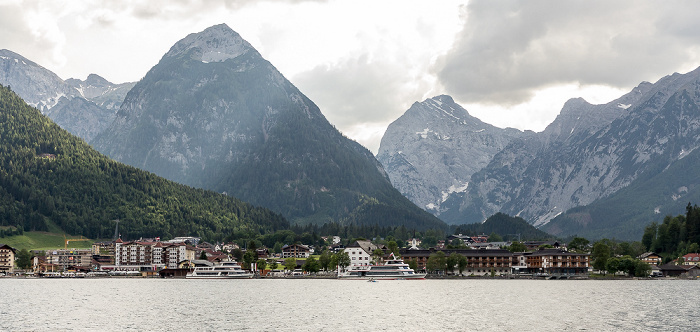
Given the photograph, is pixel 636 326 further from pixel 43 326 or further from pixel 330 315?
pixel 43 326

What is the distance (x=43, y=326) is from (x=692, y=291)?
127 m

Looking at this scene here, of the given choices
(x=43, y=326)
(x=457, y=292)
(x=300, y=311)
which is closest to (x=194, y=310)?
(x=300, y=311)

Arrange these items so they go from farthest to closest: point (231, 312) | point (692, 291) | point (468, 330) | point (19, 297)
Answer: point (692, 291), point (19, 297), point (231, 312), point (468, 330)

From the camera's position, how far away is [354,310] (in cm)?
12562

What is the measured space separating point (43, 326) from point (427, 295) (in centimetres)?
7785

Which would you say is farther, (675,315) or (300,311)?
(300,311)

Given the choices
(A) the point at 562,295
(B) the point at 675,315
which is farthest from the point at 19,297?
(B) the point at 675,315

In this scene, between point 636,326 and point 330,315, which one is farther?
point 330,315

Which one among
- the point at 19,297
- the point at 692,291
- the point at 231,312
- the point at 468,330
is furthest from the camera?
the point at 692,291

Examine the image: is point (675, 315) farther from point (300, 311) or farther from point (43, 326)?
point (43, 326)

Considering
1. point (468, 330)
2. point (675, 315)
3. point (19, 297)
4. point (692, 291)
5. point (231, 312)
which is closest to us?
point (468, 330)

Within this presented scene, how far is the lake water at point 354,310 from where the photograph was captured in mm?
104625

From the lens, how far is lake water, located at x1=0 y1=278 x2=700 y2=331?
104625 mm

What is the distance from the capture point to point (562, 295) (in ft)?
522
